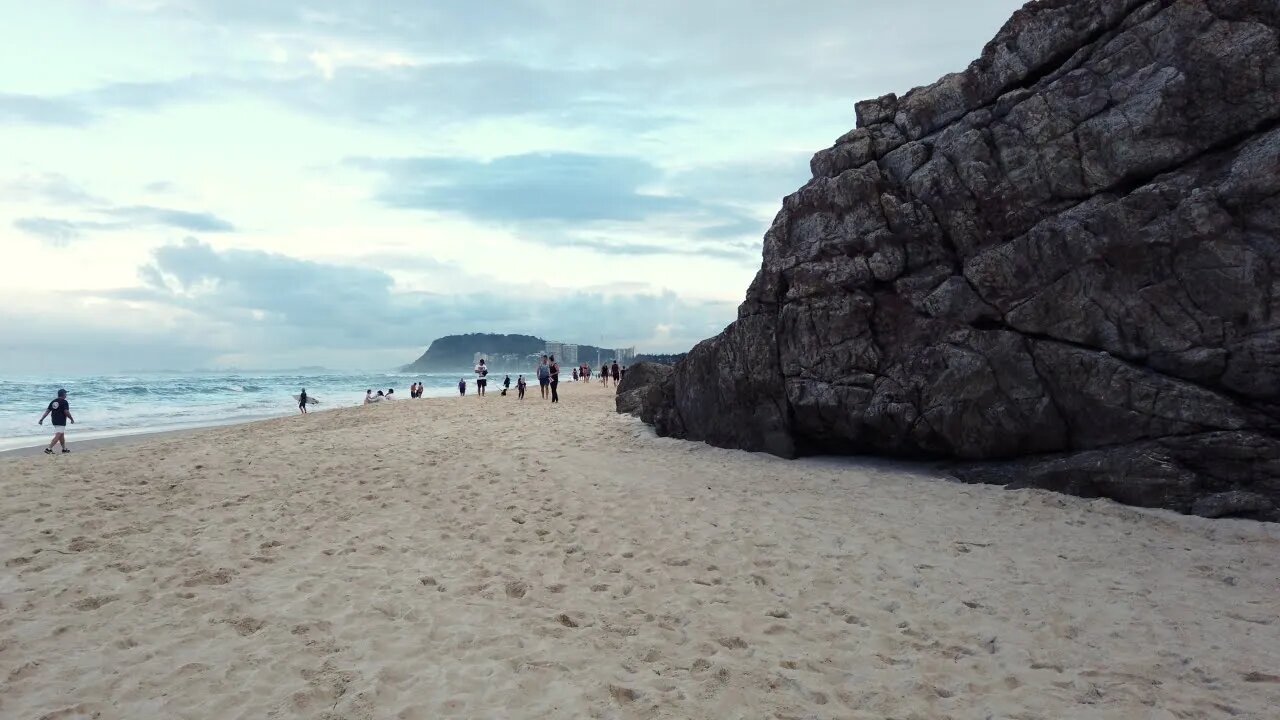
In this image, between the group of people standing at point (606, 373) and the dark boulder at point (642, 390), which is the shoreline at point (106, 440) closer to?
the dark boulder at point (642, 390)

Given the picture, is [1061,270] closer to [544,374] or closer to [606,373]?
[544,374]

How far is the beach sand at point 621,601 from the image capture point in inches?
206

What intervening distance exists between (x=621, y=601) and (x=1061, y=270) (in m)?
8.93

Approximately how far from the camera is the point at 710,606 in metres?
7.03

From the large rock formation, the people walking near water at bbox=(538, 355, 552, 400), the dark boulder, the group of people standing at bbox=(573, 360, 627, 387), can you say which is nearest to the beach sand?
the large rock formation

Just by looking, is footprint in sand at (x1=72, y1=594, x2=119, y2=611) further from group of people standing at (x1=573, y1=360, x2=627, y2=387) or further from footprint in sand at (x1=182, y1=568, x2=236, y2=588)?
group of people standing at (x1=573, y1=360, x2=627, y2=387)

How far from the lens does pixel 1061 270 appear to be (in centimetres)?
1090

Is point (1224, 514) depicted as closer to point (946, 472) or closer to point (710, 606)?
point (946, 472)

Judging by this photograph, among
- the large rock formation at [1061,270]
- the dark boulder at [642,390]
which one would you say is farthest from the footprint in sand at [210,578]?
the dark boulder at [642,390]

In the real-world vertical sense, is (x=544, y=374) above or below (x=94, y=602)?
above

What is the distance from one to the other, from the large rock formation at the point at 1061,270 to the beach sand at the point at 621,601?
1.10 meters

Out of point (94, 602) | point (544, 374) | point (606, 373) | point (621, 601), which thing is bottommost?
point (621, 601)

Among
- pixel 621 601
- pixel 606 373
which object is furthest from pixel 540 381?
pixel 621 601

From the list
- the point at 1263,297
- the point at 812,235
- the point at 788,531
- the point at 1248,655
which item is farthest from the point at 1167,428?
the point at 812,235
